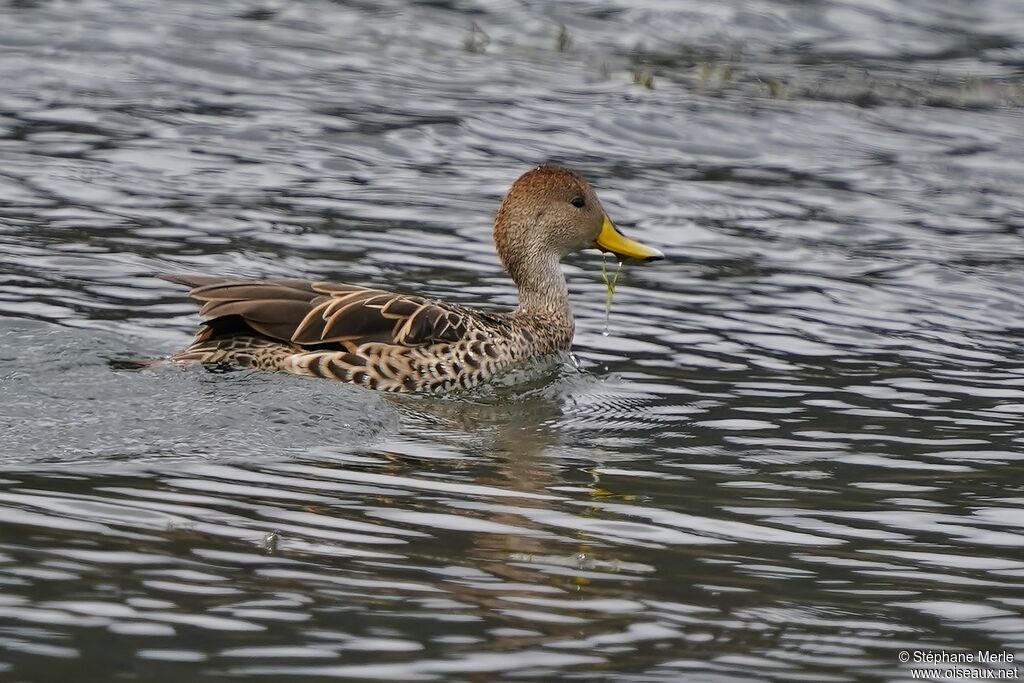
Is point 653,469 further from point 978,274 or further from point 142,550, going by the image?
point 978,274

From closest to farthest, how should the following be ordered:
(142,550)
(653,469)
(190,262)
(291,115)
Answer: (142,550)
(653,469)
(190,262)
(291,115)

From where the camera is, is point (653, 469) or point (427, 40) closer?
point (653, 469)

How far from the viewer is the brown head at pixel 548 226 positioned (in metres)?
11.2

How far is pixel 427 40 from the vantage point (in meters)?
20.4

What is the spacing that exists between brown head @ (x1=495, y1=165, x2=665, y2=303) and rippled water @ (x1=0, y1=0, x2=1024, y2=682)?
2.00ft

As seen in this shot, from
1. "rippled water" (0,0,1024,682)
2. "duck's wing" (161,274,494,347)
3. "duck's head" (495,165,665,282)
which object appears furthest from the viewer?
"duck's head" (495,165,665,282)

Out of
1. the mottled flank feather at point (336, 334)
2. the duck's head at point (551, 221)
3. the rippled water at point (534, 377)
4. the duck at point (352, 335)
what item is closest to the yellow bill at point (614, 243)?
the duck's head at point (551, 221)

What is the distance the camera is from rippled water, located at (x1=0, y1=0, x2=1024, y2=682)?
6000 mm

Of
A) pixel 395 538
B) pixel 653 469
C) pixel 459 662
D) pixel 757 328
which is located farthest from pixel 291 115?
pixel 459 662

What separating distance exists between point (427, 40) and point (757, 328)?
32.0ft

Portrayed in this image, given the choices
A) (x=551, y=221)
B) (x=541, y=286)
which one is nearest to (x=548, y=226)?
(x=551, y=221)

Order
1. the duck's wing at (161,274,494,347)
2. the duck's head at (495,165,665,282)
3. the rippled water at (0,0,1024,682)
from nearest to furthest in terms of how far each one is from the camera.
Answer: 1. the rippled water at (0,0,1024,682)
2. the duck's wing at (161,274,494,347)
3. the duck's head at (495,165,665,282)

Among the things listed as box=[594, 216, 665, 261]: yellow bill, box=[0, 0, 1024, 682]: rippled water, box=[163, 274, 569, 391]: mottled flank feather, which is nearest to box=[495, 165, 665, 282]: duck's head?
box=[594, 216, 665, 261]: yellow bill

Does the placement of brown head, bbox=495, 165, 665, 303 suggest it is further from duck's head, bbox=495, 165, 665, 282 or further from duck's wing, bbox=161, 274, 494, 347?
duck's wing, bbox=161, 274, 494, 347
